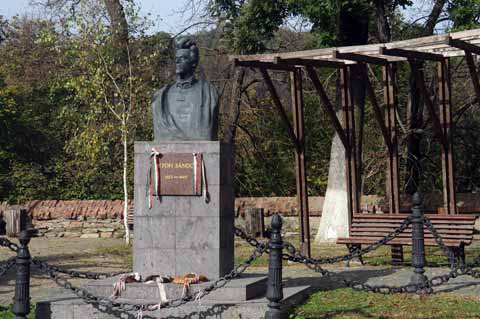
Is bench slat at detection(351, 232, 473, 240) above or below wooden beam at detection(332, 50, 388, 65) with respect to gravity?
below

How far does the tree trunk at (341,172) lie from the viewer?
62.5 ft

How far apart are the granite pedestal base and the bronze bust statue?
185 cm

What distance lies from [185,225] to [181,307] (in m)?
1.15

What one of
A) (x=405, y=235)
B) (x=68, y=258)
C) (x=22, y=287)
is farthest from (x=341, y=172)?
(x=22, y=287)

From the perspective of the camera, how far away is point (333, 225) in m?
19.2

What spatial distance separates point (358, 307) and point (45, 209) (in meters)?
15.0

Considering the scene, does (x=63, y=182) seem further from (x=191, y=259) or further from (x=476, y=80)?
(x=191, y=259)

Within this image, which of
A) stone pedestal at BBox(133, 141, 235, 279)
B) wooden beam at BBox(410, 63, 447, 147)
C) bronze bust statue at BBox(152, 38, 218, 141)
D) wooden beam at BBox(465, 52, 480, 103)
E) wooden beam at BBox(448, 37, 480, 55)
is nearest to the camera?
stone pedestal at BBox(133, 141, 235, 279)

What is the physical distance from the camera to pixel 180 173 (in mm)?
10305

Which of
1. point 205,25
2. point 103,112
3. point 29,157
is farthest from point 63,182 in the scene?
point 205,25

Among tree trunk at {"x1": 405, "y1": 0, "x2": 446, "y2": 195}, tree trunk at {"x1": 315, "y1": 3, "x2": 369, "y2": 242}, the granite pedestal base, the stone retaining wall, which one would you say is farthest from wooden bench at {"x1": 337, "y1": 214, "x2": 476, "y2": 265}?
the stone retaining wall

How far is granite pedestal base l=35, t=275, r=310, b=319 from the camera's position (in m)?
9.43

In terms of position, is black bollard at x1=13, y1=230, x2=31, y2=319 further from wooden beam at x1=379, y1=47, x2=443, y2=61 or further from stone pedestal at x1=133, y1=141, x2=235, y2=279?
wooden beam at x1=379, y1=47, x2=443, y2=61

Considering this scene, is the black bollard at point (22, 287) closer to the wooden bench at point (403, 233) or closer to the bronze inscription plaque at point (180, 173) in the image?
the bronze inscription plaque at point (180, 173)
